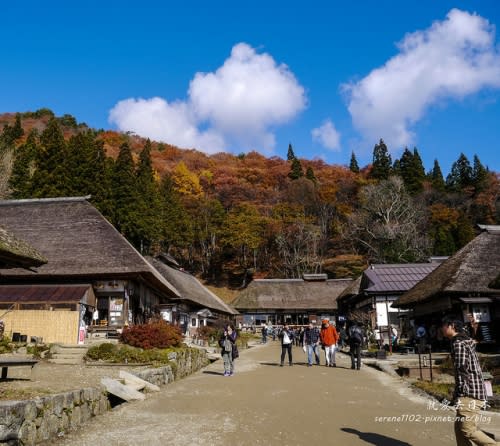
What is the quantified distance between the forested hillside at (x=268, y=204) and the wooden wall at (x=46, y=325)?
65.0ft

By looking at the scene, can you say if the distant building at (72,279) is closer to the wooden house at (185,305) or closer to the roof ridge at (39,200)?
the roof ridge at (39,200)

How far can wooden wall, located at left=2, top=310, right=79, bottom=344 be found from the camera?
1648 centimetres

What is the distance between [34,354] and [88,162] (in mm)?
25877

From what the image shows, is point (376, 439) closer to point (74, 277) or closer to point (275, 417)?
point (275, 417)

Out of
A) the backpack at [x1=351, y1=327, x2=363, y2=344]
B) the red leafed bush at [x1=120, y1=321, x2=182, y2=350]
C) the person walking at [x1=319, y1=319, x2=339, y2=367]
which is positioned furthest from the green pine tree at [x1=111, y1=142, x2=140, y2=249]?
the backpack at [x1=351, y1=327, x2=363, y2=344]

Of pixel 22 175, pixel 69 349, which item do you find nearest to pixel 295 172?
pixel 22 175

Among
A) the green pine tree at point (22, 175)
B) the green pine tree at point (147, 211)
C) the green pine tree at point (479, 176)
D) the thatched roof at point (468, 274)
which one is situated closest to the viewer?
the thatched roof at point (468, 274)

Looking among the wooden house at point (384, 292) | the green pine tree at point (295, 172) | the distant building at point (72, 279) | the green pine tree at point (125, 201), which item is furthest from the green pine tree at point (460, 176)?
the distant building at point (72, 279)

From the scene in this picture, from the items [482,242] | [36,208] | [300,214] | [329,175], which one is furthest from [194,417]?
[329,175]

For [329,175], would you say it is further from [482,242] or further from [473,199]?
[482,242]

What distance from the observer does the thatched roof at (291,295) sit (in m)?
44.2

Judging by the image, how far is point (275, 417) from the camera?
24.7 feet

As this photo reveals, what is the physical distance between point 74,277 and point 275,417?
15.5 metres

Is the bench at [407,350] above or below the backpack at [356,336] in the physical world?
below
